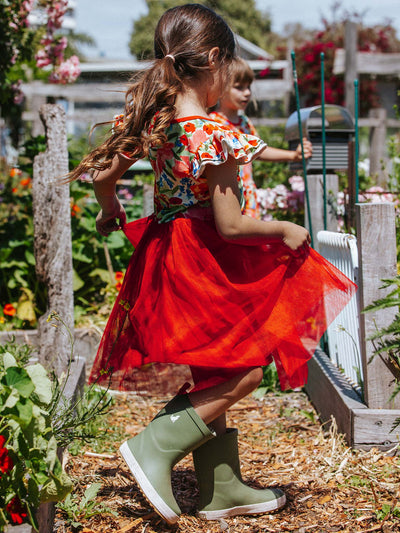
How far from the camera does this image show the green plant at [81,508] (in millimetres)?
2029

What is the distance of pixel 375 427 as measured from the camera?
2.51 metres

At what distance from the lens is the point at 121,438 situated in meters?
2.91

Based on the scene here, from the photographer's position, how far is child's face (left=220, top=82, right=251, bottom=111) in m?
4.16

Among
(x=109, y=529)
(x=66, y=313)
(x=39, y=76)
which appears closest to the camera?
(x=109, y=529)

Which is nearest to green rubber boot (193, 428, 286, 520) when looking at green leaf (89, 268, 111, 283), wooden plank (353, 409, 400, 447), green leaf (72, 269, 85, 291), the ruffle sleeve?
wooden plank (353, 409, 400, 447)

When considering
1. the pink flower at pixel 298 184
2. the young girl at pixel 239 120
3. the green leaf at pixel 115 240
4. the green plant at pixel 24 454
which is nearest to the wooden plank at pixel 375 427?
the green plant at pixel 24 454

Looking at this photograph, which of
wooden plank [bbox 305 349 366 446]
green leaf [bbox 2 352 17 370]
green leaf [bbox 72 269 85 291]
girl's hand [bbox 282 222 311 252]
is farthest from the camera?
green leaf [bbox 72 269 85 291]

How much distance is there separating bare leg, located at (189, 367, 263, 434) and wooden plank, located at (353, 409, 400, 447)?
2.42ft

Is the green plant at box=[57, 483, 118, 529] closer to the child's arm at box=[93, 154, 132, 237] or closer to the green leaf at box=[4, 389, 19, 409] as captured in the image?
the green leaf at box=[4, 389, 19, 409]

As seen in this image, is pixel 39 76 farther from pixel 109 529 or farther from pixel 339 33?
pixel 339 33

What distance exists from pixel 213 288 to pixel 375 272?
0.87 meters

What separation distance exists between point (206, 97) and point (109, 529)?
4.75 ft

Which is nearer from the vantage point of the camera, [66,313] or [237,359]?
[237,359]

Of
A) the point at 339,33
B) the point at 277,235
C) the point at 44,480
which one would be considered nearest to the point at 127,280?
the point at 277,235
